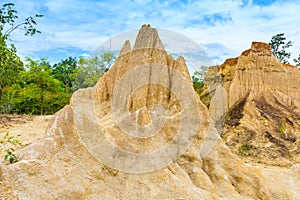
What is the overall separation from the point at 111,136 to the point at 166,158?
3.62ft

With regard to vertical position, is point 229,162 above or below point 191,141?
below

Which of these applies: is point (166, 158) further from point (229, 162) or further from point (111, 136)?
point (229, 162)

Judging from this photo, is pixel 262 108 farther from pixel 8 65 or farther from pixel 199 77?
pixel 199 77

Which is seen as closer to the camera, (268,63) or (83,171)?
(83,171)

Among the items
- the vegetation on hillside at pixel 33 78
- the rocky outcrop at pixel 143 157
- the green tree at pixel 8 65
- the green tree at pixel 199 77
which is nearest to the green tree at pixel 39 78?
the vegetation on hillside at pixel 33 78

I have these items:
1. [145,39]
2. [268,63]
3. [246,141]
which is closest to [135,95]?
[145,39]

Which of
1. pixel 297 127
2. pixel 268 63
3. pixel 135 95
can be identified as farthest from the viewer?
pixel 268 63

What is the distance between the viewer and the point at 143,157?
4.04 meters

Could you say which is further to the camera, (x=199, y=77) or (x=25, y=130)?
(x=199, y=77)

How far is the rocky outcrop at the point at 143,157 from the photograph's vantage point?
126 inches

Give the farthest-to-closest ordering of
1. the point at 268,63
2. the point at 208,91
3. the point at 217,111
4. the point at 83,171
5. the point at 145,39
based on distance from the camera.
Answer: the point at 208,91 < the point at 268,63 < the point at 217,111 < the point at 145,39 < the point at 83,171

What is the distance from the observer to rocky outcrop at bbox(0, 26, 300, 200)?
3195 mm

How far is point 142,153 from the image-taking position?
4.06 m

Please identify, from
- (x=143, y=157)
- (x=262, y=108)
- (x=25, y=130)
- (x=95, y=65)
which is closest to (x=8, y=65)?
(x=25, y=130)
